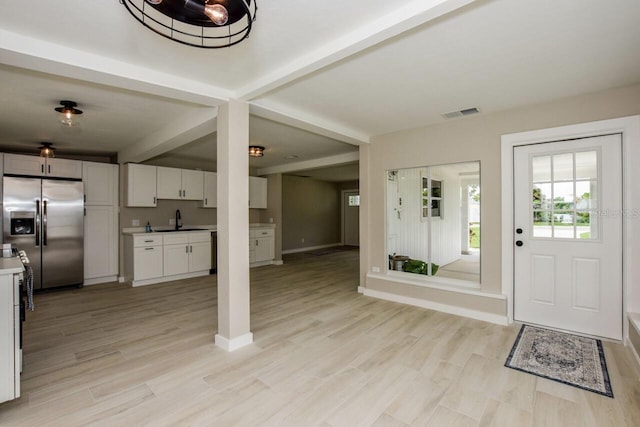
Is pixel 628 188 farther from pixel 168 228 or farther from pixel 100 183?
pixel 100 183

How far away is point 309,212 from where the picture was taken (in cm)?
997

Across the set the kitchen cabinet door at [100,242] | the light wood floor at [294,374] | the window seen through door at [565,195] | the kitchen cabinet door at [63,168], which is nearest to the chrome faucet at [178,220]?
the kitchen cabinet door at [100,242]

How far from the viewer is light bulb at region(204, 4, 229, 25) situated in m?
1.42

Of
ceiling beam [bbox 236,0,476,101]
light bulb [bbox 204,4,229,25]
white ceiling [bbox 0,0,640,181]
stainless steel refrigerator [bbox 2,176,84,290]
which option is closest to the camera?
light bulb [bbox 204,4,229,25]

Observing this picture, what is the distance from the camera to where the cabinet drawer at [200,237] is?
584cm

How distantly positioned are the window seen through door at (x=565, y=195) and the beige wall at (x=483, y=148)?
1.16ft

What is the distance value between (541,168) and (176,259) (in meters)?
5.66

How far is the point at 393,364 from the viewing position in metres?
2.52

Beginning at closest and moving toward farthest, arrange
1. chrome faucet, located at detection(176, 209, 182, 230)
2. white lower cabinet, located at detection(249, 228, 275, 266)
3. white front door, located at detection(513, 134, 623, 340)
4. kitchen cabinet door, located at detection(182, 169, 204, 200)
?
white front door, located at detection(513, 134, 623, 340)
kitchen cabinet door, located at detection(182, 169, 204, 200)
chrome faucet, located at detection(176, 209, 182, 230)
white lower cabinet, located at detection(249, 228, 275, 266)

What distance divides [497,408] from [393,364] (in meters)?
0.77

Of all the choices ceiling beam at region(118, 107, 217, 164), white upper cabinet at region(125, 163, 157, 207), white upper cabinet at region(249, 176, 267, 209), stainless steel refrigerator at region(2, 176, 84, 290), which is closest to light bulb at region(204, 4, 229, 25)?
ceiling beam at region(118, 107, 217, 164)

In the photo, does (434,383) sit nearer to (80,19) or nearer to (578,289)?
(578,289)

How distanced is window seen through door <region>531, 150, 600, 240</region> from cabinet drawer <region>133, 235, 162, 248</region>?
556 cm

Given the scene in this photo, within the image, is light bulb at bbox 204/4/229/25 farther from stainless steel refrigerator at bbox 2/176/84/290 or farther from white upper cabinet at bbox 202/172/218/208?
white upper cabinet at bbox 202/172/218/208
